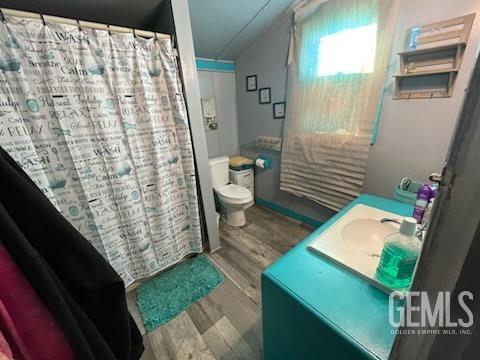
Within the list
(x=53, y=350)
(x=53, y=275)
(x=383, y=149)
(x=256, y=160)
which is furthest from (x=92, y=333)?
(x=256, y=160)

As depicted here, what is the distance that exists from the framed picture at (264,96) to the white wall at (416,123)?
1.12 metres

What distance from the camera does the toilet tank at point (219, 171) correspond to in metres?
2.40

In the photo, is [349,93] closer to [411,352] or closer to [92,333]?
[411,352]

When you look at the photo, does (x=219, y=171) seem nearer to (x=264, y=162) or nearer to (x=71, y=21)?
(x=264, y=162)

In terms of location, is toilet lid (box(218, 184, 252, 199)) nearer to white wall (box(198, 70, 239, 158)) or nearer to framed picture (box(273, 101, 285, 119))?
white wall (box(198, 70, 239, 158))

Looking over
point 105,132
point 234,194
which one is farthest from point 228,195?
point 105,132

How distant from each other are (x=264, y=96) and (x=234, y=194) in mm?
1164

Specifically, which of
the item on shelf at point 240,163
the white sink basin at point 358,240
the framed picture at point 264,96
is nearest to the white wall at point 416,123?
the white sink basin at point 358,240

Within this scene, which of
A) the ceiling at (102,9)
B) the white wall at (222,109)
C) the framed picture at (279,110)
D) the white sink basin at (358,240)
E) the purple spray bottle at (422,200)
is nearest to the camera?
the white sink basin at (358,240)

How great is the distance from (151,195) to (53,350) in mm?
1126

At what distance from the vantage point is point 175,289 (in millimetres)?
1618

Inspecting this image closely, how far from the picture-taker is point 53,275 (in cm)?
45

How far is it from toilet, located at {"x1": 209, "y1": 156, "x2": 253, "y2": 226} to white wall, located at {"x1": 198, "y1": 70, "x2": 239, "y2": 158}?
31cm

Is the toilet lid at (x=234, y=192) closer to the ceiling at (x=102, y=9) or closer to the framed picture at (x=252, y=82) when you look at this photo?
the framed picture at (x=252, y=82)
